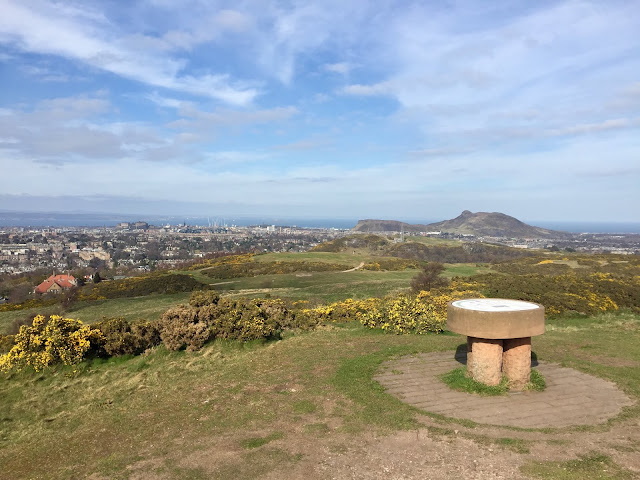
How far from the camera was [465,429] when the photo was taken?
6.87m

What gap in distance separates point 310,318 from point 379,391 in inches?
309

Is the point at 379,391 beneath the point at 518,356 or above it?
beneath

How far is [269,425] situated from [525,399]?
516 cm

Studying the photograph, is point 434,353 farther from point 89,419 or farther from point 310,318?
point 89,419

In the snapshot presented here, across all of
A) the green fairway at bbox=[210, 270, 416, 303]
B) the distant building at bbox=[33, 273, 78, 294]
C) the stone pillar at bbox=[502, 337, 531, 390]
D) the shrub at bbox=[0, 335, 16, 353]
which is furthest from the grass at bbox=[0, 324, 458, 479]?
the distant building at bbox=[33, 273, 78, 294]

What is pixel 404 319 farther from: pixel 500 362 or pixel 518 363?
pixel 518 363

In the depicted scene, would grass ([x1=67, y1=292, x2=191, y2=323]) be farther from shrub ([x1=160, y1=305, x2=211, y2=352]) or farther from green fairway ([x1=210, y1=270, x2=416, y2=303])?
shrub ([x1=160, y1=305, x2=211, y2=352])

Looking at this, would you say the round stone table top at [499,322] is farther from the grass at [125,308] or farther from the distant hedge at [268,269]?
the distant hedge at [268,269]

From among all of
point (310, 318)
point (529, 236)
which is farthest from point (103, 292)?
point (529, 236)

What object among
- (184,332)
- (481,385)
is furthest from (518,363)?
(184,332)

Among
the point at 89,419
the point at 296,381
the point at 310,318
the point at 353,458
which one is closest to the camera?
the point at 353,458

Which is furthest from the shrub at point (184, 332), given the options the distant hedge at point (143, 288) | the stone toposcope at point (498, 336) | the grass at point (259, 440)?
the distant hedge at point (143, 288)

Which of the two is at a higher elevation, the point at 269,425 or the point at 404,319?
the point at 404,319

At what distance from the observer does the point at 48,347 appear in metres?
11.8
